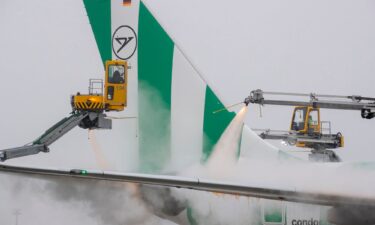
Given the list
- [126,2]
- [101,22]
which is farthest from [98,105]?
[126,2]

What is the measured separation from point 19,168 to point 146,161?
2867 mm

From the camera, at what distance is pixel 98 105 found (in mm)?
11461

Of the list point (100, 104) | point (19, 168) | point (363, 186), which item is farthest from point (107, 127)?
point (363, 186)

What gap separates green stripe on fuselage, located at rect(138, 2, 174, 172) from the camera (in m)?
10.3

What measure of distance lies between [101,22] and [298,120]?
37.4ft

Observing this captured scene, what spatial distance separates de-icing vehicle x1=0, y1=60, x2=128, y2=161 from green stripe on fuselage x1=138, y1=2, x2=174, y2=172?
43 centimetres

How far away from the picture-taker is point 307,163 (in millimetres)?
10148

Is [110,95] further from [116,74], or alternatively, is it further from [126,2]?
[126,2]

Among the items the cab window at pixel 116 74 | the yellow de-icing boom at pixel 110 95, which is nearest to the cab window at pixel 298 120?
the yellow de-icing boom at pixel 110 95

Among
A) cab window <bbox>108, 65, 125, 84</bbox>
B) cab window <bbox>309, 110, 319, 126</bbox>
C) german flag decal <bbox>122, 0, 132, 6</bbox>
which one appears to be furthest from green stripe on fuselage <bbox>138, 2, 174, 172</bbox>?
cab window <bbox>309, 110, 319, 126</bbox>

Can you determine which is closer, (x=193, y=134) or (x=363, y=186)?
(x=363, y=186)

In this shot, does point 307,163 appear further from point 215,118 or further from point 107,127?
point 107,127

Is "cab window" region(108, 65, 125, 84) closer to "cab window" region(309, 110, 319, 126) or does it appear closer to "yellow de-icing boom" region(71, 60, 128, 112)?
"yellow de-icing boom" region(71, 60, 128, 112)

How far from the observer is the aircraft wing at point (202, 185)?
25.6 ft
